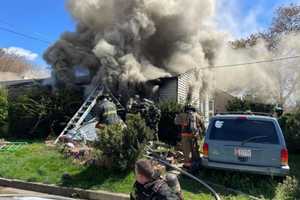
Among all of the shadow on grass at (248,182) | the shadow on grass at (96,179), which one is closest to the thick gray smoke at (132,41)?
the shadow on grass at (96,179)

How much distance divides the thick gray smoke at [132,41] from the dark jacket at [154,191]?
13.0 meters

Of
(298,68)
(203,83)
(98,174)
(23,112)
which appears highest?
(298,68)

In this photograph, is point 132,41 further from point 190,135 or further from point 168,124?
point 190,135

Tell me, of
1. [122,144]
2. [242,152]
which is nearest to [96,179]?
[122,144]

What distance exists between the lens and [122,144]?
8.95 m

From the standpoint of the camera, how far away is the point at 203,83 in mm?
21875

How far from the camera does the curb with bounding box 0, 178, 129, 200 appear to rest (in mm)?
8195

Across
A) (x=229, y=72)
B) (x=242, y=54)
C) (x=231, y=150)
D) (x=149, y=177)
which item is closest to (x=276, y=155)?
(x=231, y=150)

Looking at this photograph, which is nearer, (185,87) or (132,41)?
(132,41)

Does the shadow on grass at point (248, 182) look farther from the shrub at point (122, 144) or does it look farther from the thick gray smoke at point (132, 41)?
the thick gray smoke at point (132, 41)

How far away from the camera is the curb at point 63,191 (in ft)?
26.9

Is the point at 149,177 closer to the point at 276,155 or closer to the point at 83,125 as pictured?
the point at 276,155

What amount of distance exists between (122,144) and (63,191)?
162 centimetres

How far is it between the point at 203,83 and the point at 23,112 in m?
10.4
